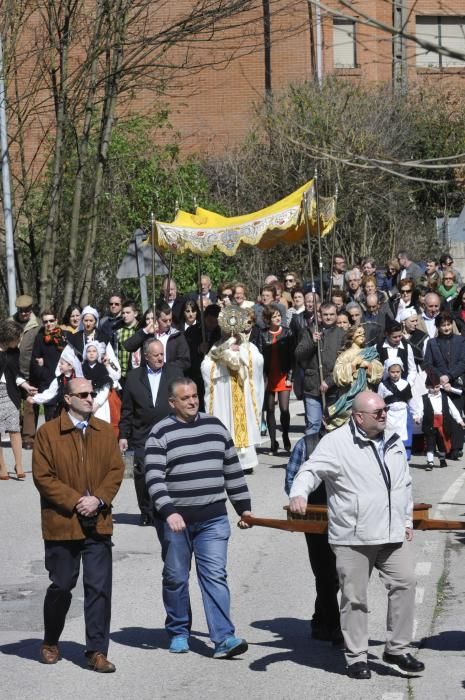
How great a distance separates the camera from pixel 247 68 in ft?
133

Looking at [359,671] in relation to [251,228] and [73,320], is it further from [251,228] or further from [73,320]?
[73,320]

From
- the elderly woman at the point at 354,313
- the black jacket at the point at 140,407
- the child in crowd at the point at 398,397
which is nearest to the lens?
the black jacket at the point at 140,407

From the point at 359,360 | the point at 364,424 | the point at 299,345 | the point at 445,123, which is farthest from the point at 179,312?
the point at 445,123

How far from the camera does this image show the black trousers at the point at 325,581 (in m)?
9.08

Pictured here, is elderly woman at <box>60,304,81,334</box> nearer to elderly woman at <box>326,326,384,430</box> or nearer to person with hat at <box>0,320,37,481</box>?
person with hat at <box>0,320,37,481</box>

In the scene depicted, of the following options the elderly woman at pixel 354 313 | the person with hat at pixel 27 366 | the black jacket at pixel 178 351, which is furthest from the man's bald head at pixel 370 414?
the person with hat at pixel 27 366

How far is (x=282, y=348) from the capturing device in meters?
18.2

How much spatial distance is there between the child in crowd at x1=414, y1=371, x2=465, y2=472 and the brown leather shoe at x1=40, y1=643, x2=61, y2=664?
346 inches

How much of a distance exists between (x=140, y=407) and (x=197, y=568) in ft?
14.5

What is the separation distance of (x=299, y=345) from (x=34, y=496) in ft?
11.5

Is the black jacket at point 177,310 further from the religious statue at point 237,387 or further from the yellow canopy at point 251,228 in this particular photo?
the religious statue at point 237,387

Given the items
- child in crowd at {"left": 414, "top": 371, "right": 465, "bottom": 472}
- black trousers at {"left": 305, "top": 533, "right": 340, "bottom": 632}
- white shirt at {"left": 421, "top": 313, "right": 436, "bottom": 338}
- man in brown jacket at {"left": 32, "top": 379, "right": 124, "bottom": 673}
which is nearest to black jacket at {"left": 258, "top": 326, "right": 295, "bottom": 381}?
child in crowd at {"left": 414, "top": 371, "right": 465, "bottom": 472}

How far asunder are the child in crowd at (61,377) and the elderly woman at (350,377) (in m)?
7.04

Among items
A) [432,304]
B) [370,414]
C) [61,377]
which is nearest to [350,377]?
[370,414]
